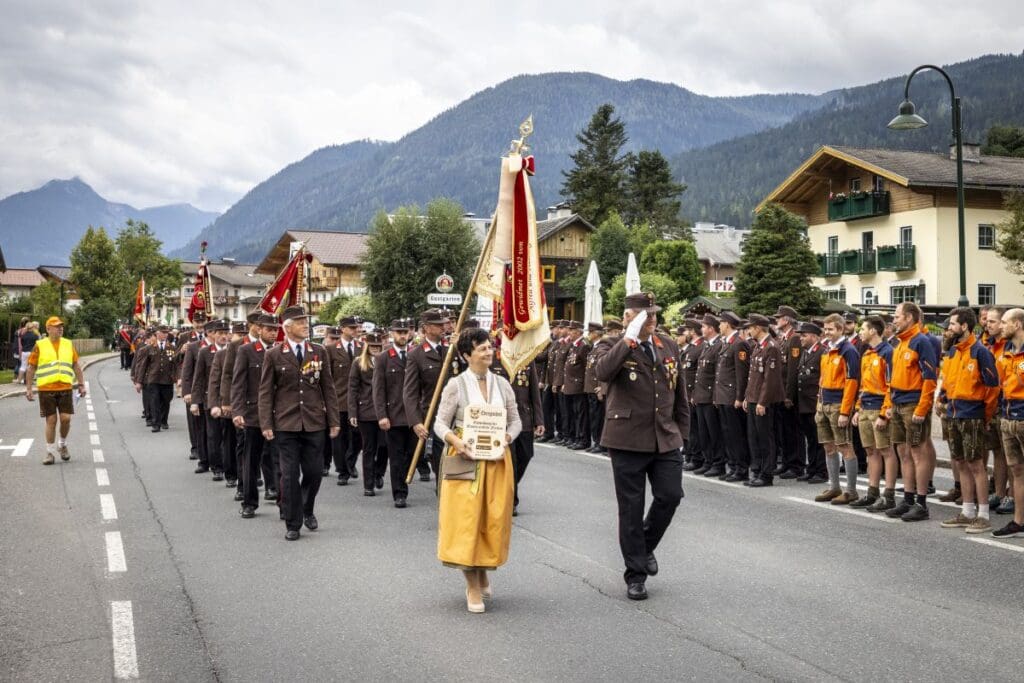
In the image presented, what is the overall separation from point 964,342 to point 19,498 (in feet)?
32.2

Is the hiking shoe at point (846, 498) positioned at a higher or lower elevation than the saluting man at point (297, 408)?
lower

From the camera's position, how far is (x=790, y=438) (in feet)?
44.6

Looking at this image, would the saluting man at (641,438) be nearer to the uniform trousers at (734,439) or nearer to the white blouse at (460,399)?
the white blouse at (460,399)

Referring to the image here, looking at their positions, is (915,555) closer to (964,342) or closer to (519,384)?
(964,342)

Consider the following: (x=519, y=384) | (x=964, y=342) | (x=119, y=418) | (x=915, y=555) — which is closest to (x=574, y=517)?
(x=519, y=384)

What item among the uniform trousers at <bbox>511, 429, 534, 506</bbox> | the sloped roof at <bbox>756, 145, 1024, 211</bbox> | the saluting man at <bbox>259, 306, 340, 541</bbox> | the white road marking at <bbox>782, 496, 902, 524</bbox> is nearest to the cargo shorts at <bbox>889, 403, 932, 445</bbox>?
the white road marking at <bbox>782, 496, 902, 524</bbox>

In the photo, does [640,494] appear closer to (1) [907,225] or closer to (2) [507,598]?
(2) [507,598]

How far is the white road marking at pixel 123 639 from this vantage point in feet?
17.9

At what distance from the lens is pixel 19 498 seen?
37.5 ft

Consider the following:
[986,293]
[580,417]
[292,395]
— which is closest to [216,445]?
[292,395]

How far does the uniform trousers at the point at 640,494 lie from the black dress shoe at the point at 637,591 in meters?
0.09

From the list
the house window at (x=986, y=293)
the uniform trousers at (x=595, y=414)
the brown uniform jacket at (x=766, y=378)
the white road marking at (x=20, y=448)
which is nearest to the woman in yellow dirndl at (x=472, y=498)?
the brown uniform jacket at (x=766, y=378)

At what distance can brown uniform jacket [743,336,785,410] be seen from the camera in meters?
12.8

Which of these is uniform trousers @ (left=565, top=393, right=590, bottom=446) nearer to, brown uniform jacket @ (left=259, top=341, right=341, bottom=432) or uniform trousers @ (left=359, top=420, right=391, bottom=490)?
uniform trousers @ (left=359, top=420, right=391, bottom=490)
